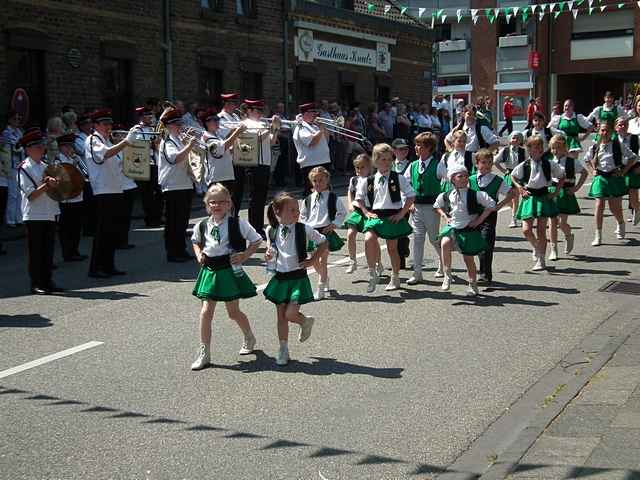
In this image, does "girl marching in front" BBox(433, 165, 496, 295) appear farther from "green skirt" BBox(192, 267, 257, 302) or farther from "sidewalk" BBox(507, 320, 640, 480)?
"green skirt" BBox(192, 267, 257, 302)

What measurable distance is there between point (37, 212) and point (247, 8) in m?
17.0

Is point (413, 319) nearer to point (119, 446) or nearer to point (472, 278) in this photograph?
point (472, 278)

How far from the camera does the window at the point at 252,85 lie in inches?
1034

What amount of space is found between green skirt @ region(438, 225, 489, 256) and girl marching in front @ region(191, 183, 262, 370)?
10.4 feet

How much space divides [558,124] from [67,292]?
11714 mm

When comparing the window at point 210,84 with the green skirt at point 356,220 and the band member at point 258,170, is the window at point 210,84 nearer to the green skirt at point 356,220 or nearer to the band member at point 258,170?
the band member at point 258,170

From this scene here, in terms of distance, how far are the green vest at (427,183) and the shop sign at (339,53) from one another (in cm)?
1805

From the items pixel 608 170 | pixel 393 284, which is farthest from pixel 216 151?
pixel 608 170

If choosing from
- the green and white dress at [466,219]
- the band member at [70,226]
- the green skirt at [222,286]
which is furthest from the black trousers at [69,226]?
the green skirt at [222,286]

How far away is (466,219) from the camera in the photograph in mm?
10039

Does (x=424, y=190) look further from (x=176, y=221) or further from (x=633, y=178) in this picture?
(x=633, y=178)

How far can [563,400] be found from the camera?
6.39m

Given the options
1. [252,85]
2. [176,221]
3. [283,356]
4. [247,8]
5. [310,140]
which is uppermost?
[247,8]

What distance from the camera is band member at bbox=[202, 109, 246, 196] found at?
12.8m
